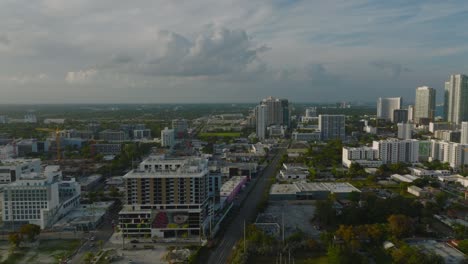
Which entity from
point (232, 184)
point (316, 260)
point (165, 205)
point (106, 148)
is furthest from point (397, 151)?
point (106, 148)

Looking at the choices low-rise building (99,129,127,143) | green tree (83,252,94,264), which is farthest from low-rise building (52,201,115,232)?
low-rise building (99,129,127,143)

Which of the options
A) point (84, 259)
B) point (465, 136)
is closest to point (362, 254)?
point (84, 259)

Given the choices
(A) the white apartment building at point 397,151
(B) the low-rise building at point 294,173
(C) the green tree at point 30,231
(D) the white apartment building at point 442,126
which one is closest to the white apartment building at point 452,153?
(A) the white apartment building at point 397,151

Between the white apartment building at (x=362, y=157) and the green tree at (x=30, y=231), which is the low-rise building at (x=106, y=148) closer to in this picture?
the white apartment building at (x=362, y=157)

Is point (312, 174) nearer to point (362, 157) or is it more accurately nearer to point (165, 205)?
point (362, 157)

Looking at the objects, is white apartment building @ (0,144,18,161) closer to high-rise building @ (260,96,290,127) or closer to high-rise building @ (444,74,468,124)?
high-rise building @ (260,96,290,127)

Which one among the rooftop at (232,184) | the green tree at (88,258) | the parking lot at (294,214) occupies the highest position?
the rooftop at (232,184)
